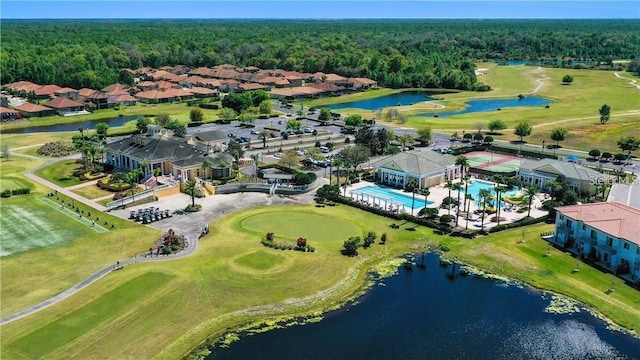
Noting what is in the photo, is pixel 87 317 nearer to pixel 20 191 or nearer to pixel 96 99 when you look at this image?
pixel 20 191

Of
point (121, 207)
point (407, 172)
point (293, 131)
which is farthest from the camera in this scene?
point (293, 131)

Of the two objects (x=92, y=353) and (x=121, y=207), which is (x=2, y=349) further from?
(x=121, y=207)

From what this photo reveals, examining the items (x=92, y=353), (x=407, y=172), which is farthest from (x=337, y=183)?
(x=92, y=353)

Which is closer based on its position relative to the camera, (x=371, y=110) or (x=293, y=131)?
(x=293, y=131)

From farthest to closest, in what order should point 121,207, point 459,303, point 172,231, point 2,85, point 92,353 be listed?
point 2,85 < point 121,207 < point 172,231 < point 459,303 < point 92,353

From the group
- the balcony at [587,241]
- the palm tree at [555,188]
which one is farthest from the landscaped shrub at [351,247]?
the palm tree at [555,188]

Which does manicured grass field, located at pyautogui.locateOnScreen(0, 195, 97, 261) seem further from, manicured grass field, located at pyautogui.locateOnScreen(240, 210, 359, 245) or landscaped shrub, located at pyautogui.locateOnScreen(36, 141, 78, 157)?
landscaped shrub, located at pyautogui.locateOnScreen(36, 141, 78, 157)

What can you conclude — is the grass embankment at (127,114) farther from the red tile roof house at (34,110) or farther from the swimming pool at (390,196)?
the swimming pool at (390,196)

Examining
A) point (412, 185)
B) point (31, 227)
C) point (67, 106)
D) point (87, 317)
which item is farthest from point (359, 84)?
point (87, 317)
